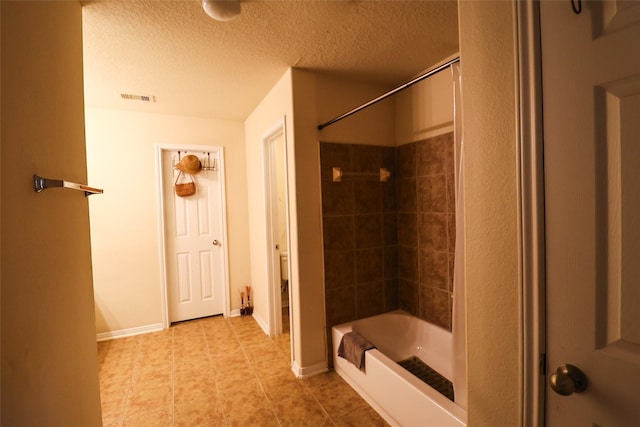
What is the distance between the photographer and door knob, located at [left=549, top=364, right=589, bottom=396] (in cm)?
70

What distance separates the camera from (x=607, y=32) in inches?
25.8

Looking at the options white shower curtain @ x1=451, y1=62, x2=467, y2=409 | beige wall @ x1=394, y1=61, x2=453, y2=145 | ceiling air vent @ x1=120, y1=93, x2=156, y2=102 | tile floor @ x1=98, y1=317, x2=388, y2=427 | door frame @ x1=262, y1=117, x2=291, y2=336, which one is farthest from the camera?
door frame @ x1=262, y1=117, x2=291, y2=336

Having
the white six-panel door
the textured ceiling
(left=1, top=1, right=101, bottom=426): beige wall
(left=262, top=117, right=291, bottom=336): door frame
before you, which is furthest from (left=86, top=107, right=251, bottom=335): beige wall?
(left=1, top=1, right=101, bottom=426): beige wall

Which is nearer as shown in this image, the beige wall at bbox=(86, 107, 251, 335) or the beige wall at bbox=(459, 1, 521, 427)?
the beige wall at bbox=(459, 1, 521, 427)

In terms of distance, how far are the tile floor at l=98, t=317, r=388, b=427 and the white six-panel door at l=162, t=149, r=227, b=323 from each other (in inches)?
19.3

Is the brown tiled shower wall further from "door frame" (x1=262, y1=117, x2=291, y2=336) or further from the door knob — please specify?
the door knob

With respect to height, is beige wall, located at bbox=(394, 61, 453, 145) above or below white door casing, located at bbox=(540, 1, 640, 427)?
above

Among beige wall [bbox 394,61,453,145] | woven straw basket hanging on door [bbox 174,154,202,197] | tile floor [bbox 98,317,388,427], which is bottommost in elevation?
tile floor [bbox 98,317,388,427]

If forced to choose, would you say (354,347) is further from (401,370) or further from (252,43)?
(252,43)

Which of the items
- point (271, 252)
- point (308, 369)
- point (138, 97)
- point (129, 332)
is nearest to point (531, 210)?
point (308, 369)

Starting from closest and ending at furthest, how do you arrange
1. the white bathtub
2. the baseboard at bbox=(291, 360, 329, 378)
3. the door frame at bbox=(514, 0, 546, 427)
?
the door frame at bbox=(514, 0, 546, 427) → the white bathtub → the baseboard at bbox=(291, 360, 329, 378)

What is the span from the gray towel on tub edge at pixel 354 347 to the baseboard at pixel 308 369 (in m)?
0.26

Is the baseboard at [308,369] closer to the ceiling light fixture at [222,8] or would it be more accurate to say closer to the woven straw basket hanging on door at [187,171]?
the woven straw basket hanging on door at [187,171]

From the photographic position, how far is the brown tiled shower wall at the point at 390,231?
7.18 feet
